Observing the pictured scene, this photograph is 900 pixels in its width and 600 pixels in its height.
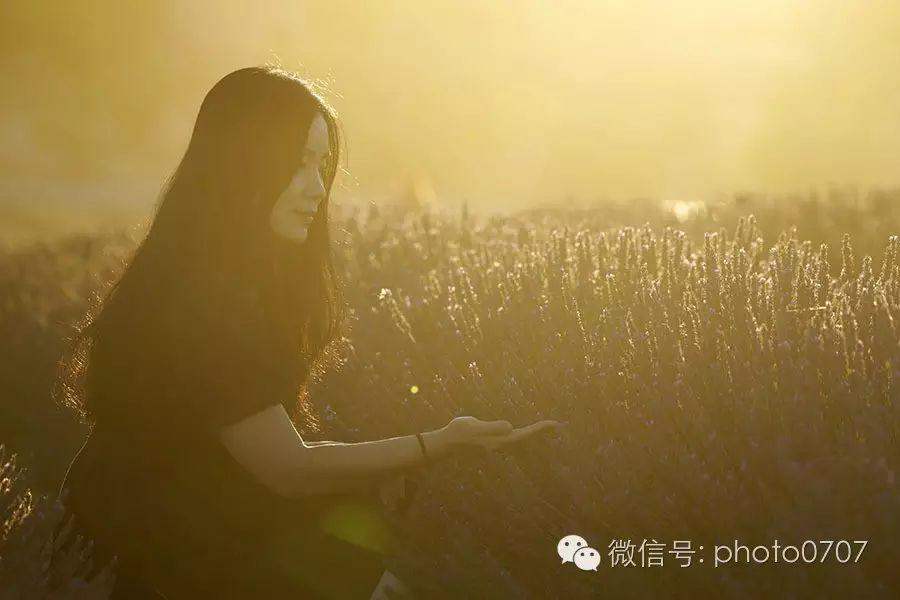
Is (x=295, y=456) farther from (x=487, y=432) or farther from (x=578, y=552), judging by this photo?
(x=578, y=552)

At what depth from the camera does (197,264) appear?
2816 millimetres

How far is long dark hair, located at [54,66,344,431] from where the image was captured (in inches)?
105

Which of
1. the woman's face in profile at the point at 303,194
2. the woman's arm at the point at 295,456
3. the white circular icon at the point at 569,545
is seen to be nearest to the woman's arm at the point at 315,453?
the woman's arm at the point at 295,456

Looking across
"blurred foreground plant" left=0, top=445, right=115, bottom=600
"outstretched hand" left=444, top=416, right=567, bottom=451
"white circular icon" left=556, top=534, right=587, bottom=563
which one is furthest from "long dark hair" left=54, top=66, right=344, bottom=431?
"white circular icon" left=556, top=534, right=587, bottom=563

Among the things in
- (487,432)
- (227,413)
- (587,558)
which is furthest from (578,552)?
(227,413)

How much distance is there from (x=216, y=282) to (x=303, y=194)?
0.37 metres

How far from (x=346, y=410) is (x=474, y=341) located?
0.69 metres

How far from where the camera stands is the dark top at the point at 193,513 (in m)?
2.72

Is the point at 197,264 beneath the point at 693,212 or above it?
above

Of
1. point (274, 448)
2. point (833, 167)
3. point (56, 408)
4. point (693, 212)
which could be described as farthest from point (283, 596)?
point (833, 167)

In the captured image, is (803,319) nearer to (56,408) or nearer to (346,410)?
(346,410)

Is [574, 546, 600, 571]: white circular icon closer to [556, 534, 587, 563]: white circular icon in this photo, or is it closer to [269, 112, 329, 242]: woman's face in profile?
[556, 534, 587, 563]: white circular icon

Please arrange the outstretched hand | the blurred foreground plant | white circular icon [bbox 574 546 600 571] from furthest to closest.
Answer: white circular icon [bbox 574 546 600 571] → the outstretched hand → the blurred foreground plant

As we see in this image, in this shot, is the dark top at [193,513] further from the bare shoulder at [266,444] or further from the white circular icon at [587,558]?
the white circular icon at [587,558]
